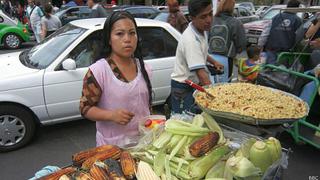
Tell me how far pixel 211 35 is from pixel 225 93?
8.02 feet

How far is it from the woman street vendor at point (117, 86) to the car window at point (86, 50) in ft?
8.88

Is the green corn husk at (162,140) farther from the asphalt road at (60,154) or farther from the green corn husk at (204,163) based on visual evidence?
the asphalt road at (60,154)

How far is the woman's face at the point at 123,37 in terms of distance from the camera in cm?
214

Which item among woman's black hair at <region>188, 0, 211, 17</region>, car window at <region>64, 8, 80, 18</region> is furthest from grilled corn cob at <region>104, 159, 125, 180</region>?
car window at <region>64, 8, 80, 18</region>

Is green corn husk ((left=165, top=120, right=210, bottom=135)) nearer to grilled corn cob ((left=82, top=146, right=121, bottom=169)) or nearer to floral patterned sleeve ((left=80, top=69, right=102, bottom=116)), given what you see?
grilled corn cob ((left=82, top=146, right=121, bottom=169))

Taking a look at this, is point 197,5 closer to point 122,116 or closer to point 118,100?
point 118,100

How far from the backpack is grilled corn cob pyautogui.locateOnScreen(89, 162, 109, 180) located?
3.45 metres

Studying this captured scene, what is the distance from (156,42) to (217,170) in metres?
4.15

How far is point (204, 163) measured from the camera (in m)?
1.71

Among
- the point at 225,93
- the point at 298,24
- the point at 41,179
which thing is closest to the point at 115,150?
the point at 41,179

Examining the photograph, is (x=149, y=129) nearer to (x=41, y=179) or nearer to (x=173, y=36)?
(x=41, y=179)

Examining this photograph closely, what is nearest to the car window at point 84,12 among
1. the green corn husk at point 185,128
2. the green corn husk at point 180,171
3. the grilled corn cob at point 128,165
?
the green corn husk at point 185,128

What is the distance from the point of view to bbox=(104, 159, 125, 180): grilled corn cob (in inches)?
67.1

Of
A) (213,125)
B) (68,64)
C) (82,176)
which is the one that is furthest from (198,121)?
(68,64)
